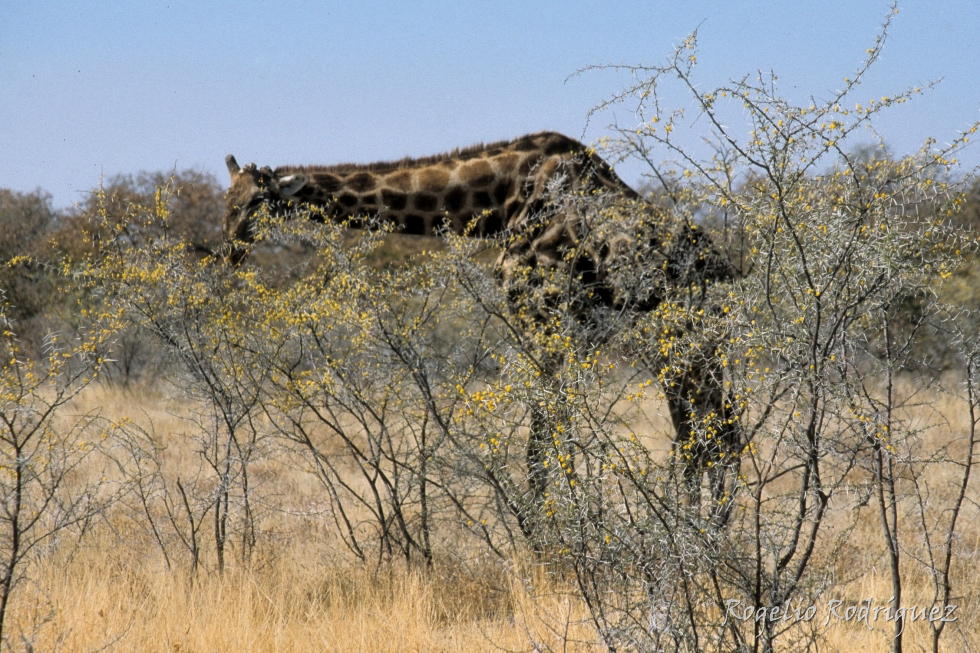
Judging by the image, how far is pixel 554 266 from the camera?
6.93 meters

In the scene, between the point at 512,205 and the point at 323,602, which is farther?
the point at 512,205

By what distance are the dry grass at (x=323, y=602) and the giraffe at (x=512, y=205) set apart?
1925mm

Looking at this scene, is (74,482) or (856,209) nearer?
(856,209)

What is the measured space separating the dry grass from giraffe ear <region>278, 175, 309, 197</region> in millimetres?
3293

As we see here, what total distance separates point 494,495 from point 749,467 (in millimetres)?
3031

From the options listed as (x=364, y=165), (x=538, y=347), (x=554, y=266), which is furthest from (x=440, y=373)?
(x=364, y=165)

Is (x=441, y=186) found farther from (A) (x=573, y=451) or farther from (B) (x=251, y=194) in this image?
(A) (x=573, y=451)

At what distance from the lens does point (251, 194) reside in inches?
319

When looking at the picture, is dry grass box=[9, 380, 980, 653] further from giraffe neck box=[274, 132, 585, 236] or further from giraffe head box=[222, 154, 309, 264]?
giraffe neck box=[274, 132, 585, 236]

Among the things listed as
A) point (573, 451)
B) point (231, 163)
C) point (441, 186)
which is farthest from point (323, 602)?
point (231, 163)

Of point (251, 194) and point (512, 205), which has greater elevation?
point (251, 194)

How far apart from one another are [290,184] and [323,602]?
14.4 ft

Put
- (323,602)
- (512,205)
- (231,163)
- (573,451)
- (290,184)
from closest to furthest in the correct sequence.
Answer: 1. (573,451)
2. (323,602)
3. (512,205)
4. (290,184)
5. (231,163)

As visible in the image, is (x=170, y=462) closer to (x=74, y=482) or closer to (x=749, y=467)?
(x=74, y=482)
